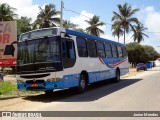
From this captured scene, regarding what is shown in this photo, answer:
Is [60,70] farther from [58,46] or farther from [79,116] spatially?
[79,116]

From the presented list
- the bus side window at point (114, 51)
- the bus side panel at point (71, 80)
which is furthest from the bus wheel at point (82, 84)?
the bus side window at point (114, 51)

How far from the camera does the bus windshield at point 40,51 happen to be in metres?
12.8

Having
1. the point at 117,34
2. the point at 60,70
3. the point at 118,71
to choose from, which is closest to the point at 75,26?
the point at 117,34

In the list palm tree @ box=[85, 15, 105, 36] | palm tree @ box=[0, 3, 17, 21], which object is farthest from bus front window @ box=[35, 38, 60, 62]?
palm tree @ box=[85, 15, 105, 36]

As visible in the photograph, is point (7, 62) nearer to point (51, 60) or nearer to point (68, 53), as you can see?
point (51, 60)

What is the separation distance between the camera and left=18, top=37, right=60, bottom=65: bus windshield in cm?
1284

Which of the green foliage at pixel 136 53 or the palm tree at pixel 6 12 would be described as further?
the green foliage at pixel 136 53

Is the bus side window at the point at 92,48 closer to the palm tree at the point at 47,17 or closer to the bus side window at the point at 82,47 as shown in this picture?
the bus side window at the point at 82,47

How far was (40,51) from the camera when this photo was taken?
1300 cm

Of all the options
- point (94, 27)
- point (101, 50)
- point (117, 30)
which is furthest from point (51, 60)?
point (94, 27)

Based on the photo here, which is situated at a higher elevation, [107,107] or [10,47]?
[10,47]

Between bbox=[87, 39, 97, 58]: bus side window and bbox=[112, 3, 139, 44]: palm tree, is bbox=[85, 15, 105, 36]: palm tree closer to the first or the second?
bbox=[112, 3, 139, 44]: palm tree

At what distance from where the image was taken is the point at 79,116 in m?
8.92

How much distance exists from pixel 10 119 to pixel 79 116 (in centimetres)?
208
